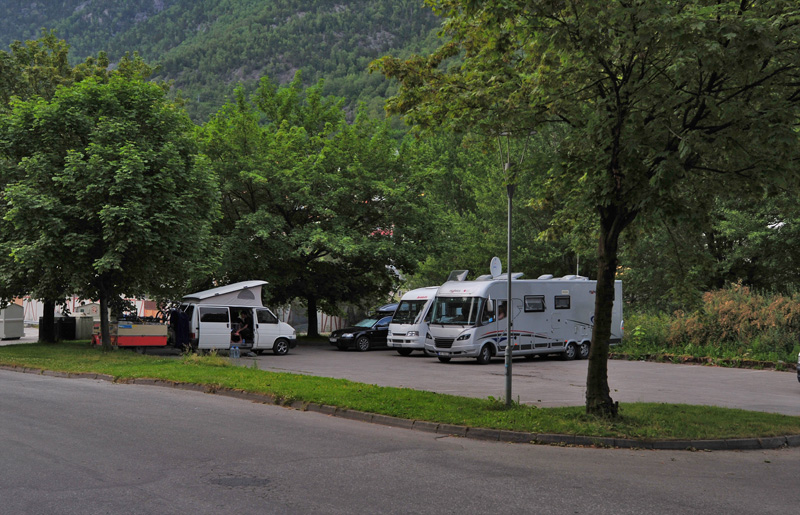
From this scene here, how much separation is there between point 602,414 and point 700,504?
427 centimetres

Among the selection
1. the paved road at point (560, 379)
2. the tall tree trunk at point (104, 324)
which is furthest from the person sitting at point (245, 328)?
the tall tree trunk at point (104, 324)

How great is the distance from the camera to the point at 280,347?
27750 millimetres

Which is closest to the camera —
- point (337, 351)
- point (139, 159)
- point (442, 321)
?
point (139, 159)

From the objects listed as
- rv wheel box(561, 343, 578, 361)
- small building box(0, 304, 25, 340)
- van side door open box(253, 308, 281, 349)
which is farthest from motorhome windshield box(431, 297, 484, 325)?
small building box(0, 304, 25, 340)

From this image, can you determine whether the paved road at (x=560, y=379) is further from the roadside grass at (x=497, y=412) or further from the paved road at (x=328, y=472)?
the paved road at (x=328, y=472)

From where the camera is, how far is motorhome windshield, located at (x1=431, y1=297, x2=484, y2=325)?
81.9 feet

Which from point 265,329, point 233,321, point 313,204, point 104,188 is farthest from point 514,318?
point 104,188

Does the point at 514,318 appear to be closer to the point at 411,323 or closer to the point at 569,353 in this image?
the point at 569,353

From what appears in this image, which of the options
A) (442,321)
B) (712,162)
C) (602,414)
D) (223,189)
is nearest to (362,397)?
(602,414)

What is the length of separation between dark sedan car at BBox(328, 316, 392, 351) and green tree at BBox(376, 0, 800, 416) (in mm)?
20967

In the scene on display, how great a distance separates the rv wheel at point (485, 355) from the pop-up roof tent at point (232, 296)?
879cm

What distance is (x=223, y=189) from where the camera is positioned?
3272 centimetres

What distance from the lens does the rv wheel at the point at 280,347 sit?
27.6 m

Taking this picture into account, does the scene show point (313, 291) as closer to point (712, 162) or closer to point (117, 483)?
point (712, 162)
